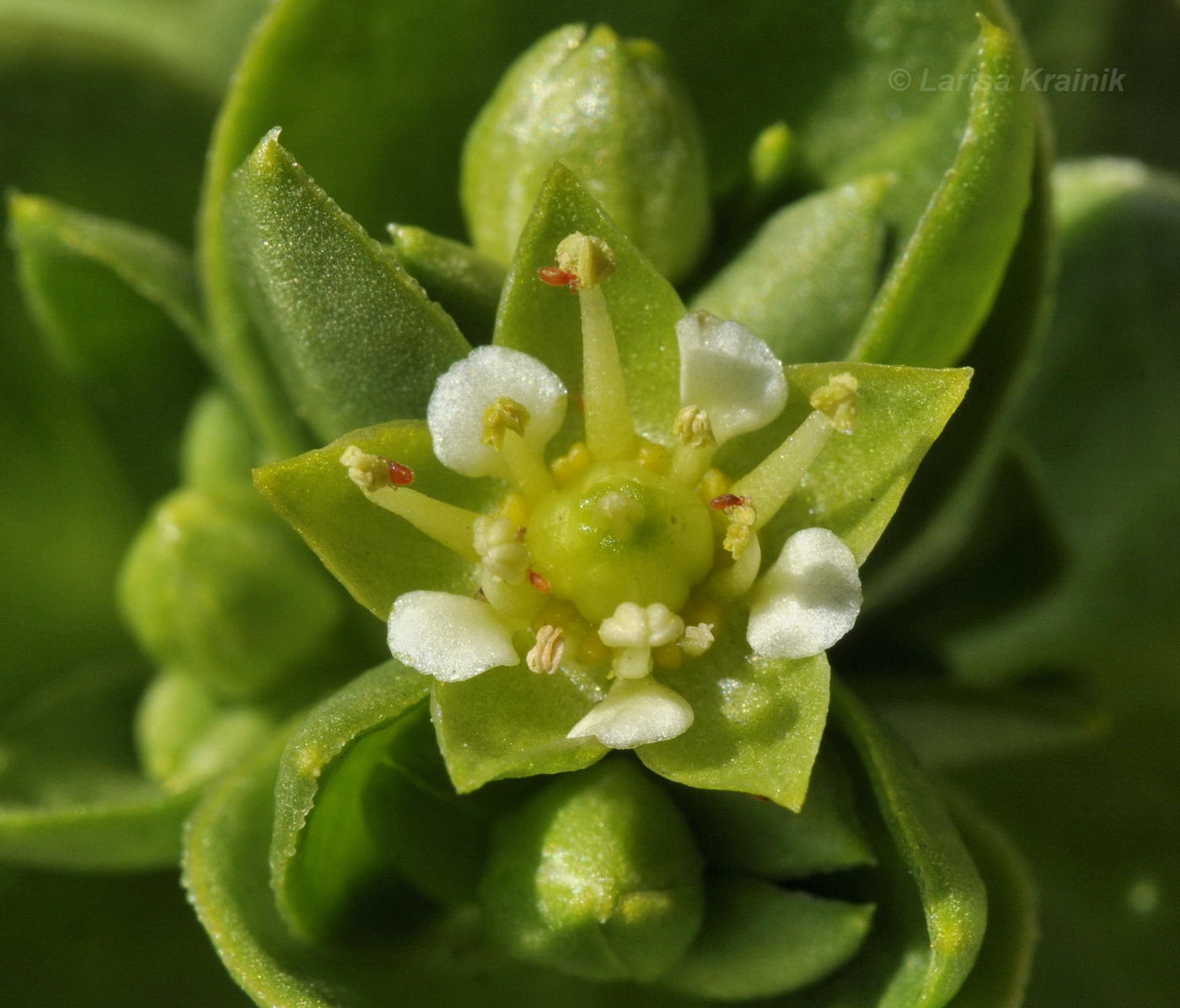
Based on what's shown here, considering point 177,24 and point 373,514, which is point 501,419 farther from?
point 177,24

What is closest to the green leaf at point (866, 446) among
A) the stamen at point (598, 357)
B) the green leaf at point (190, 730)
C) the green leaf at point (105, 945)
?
the stamen at point (598, 357)

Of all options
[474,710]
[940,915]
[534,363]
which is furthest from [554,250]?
[940,915]

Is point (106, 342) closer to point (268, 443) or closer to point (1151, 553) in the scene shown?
point (268, 443)

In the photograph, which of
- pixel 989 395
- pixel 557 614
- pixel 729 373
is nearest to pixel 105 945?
pixel 557 614

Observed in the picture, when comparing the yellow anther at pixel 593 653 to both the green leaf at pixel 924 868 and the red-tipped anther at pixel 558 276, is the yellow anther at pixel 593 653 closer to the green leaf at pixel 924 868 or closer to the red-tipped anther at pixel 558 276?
the green leaf at pixel 924 868

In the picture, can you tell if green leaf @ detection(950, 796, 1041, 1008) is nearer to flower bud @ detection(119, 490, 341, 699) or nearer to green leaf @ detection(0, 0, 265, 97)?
flower bud @ detection(119, 490, 341, 699)

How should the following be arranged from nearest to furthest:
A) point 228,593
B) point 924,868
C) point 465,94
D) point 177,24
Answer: point 924,868 < point 228,593 < point 465,94 < point 177,24
